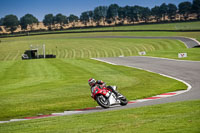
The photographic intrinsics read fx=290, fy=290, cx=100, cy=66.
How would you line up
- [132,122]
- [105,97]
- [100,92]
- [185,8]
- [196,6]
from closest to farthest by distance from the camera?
[132,122] < [100,92] < [105,97] < [196,6] < [185,8]

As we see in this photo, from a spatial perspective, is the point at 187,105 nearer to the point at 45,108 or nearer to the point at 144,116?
the point at 144,116

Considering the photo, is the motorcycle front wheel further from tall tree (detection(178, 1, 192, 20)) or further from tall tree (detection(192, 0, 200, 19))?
tall tree (detection(178, 1, 192, 20))

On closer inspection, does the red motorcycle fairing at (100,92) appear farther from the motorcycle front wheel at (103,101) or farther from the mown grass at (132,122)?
the mown grass at (132,122)

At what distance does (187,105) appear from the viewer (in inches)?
444

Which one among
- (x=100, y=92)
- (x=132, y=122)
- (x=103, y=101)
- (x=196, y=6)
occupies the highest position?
(x=196, y=6)

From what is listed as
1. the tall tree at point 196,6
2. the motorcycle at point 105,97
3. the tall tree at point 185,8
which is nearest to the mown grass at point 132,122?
the motorcycle at point 105,97

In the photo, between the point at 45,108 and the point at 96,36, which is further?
the point at 96,36

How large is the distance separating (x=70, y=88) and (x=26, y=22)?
188 meters

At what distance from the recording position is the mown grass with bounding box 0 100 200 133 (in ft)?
Answer: 26.8

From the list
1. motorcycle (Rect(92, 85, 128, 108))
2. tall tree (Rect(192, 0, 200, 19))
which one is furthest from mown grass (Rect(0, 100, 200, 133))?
tall tree (Rect(192, 0, 200, 19))

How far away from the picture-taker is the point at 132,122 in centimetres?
912

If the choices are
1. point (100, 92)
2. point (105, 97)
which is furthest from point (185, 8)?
point (100, 92)

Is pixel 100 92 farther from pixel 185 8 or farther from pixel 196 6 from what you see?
pixel 185 8

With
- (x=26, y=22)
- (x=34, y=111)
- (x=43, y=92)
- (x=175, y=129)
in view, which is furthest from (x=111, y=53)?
(x=26, y=22)
